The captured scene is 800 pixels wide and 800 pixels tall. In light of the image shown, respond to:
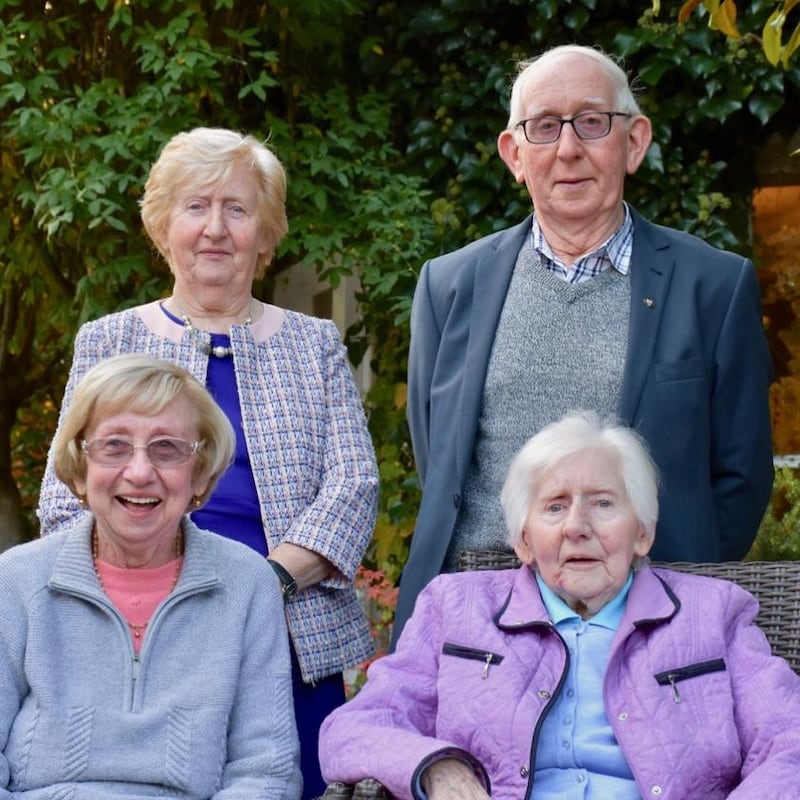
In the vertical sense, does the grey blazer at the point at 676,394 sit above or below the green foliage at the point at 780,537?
above

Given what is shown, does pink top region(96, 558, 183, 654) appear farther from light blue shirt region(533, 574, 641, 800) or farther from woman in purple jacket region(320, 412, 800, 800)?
light blue shirt region(533, 574, 641, 800)

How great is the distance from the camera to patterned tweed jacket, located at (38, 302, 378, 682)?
333cm

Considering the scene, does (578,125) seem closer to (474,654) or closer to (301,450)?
(301,450)

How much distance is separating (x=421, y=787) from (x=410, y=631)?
362 mm

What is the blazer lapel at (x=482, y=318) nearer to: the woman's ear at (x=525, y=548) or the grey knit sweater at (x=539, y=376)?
the grey knit sweater at (x=539, y=376)

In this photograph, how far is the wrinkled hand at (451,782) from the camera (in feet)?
9.02

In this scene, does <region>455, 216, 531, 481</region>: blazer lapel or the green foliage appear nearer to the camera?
<region>455, 216, 531, 481</region>: blazer lapel

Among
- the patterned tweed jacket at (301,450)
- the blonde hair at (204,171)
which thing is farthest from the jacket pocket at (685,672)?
the blonde hair at (204,171)

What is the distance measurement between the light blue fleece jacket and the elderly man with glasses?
62cm

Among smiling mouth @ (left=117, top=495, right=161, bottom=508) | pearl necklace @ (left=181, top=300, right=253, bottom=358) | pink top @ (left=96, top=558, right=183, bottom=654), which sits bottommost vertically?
pink top @ (left=96, top=558, right=183, bottom=654)

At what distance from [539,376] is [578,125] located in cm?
57

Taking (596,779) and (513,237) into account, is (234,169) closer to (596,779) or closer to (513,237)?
(513,237)

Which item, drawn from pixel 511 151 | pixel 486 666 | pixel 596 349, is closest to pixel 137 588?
pixel 486 666

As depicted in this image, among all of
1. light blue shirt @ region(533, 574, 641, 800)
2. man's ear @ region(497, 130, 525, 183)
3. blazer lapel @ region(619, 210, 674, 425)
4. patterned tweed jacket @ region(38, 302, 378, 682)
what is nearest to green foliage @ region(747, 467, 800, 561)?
blazer lapel @ region(619, 210, 674, 425)
